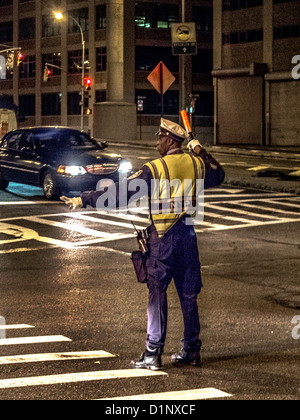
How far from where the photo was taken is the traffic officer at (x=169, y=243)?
6.90 meters

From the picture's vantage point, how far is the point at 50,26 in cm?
8375

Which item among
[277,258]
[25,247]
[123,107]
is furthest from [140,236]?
[123,107]

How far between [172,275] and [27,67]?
82.2m

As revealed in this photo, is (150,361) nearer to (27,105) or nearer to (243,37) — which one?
(243,37)

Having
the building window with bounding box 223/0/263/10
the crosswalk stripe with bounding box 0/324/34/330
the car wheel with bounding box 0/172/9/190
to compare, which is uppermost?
the building window with bounding box 223/0/263/10

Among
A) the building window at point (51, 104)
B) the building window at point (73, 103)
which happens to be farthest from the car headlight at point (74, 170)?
the building window at point (51, 104)

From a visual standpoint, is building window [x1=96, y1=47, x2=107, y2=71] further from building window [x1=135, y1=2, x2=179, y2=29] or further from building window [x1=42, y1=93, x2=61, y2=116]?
building window [x1=42, y1=93, x2=61, y2=116]

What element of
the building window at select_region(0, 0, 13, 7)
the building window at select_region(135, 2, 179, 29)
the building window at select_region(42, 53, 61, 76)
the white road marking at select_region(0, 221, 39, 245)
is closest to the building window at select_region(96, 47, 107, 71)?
the building window at select_region(135, 2, 179, 29)

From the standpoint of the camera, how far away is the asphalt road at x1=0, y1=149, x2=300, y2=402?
632 cm

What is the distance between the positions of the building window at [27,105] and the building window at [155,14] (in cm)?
1518

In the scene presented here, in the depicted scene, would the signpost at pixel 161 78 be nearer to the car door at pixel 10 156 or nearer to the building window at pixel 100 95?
the car door at pixel 10 156

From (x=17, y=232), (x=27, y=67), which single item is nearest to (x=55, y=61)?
(x=27, y=67)

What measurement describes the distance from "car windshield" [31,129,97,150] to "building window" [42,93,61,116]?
201 ft

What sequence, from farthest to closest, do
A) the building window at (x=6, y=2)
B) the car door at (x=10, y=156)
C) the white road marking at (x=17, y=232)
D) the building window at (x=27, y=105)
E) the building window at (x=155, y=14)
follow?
the building window at (x=6, y=2) < the building window at (x=27, y=105) < the building window at (x=155, y=14) < the car door at (x=10, y=156) < the white road marking at (x=17, y=232)
